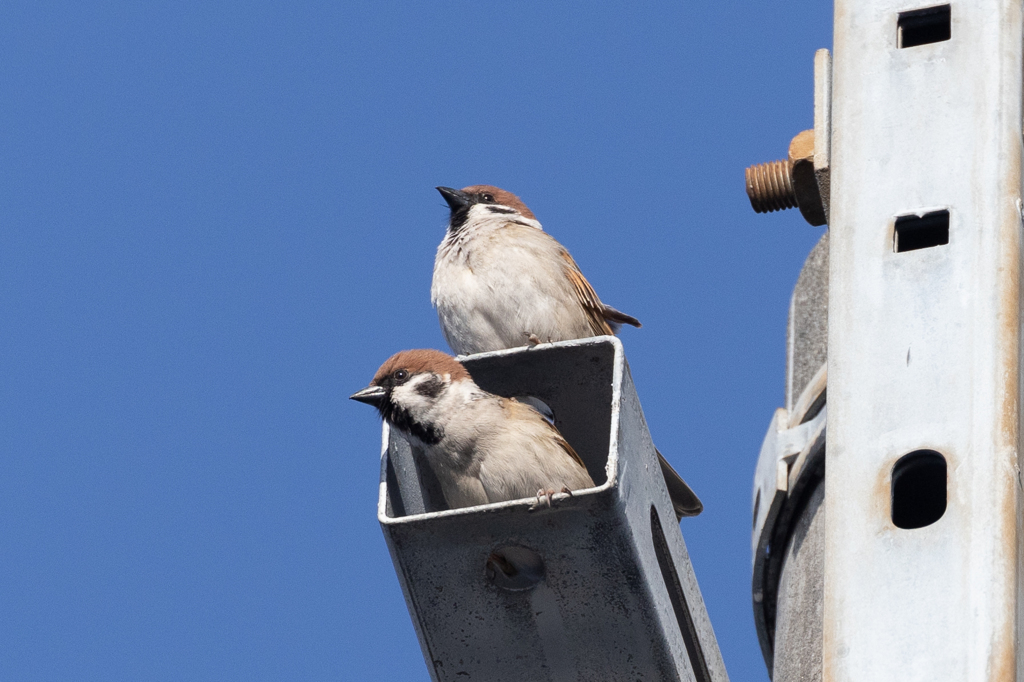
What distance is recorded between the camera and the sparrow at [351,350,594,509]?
166 inches

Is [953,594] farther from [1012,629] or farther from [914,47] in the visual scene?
[914,47]

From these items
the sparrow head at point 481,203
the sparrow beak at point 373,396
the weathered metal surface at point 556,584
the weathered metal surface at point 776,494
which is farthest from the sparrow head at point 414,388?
the sparrow head at point 481,203

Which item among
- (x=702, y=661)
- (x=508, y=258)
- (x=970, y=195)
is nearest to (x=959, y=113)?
(x=970, y=195)

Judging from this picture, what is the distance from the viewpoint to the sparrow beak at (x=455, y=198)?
5801mm

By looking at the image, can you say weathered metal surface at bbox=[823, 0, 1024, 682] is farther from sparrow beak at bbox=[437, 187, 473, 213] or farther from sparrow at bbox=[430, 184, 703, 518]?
sparrow beak at bbox=[437, 187, 473, 213]

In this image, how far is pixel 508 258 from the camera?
17.4 ft

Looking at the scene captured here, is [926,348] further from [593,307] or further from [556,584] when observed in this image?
[593,307]

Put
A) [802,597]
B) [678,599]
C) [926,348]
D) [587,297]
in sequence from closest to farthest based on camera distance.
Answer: [926,348] < [678,599] < [802,597] < [587,297]

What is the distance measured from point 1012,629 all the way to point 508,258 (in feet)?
9.44

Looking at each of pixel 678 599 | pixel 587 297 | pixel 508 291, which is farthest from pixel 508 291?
pixel 678 599

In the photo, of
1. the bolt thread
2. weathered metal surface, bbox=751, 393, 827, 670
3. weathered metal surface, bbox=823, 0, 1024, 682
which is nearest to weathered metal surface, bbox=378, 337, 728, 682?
weathered metal surface, bbox=823, 0, 1024, 682

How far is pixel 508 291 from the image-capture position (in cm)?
519

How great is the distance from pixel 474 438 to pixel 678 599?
101 centimetres

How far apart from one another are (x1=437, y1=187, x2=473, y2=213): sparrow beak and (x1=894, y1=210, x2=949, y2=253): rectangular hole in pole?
283 cm
